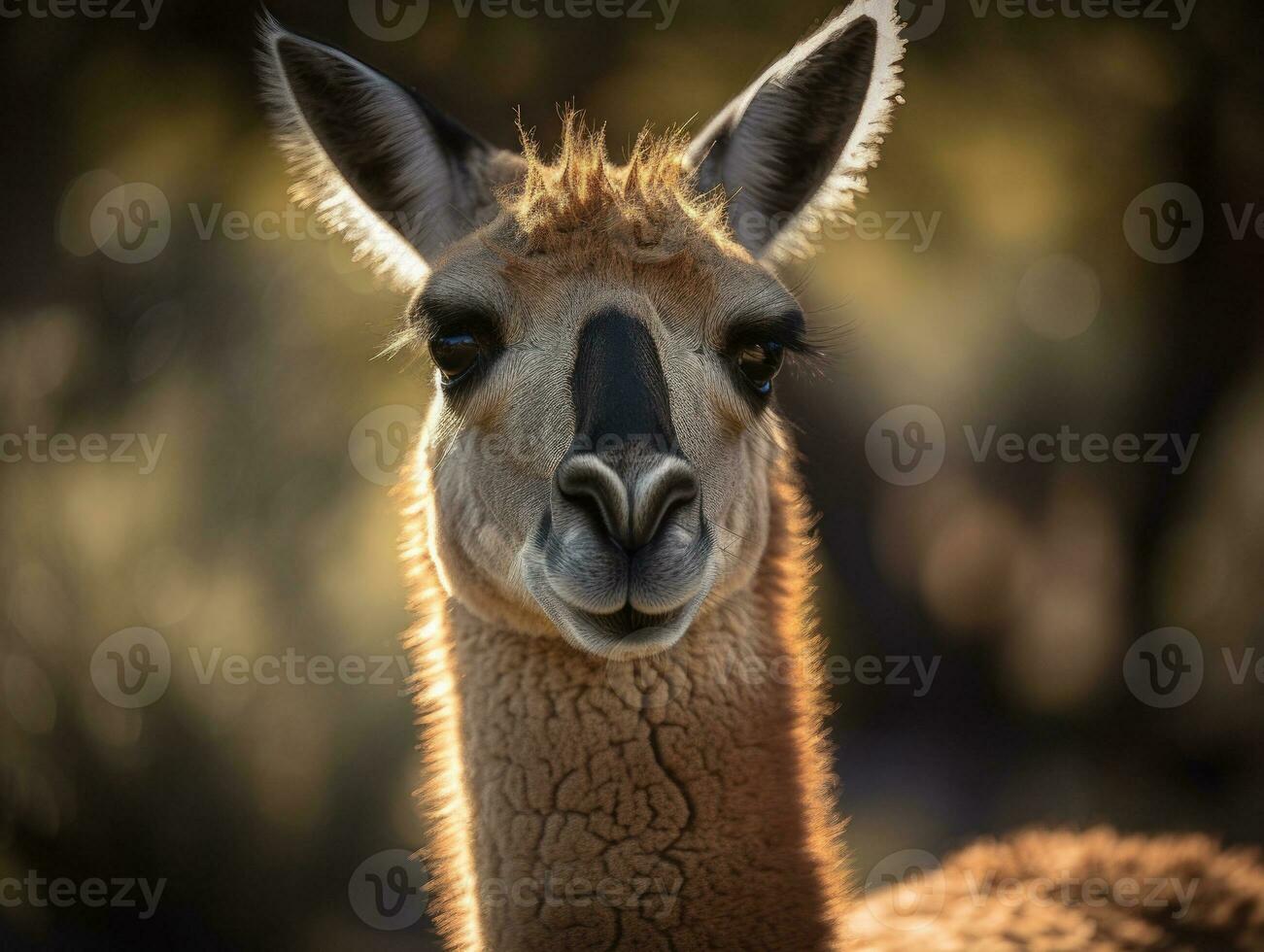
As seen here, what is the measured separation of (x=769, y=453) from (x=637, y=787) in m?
1.09

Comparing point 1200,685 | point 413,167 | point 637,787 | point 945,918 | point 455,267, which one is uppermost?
point 413,167

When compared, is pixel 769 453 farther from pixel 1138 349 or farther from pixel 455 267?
pixel 1138 349

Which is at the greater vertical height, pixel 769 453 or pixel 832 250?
pixel 832 250

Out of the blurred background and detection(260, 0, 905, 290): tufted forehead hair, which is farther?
the blurred background

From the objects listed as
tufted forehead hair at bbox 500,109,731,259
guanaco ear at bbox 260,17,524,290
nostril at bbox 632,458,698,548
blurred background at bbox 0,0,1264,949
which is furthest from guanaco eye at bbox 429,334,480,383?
blurred background at bbox 0,0,1264,949

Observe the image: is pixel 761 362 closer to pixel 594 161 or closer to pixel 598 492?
pixel 594 161

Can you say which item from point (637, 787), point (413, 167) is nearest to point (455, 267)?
point (413, 167)

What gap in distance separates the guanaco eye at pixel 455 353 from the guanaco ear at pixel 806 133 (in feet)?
3.15

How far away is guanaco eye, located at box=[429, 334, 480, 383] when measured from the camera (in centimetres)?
290

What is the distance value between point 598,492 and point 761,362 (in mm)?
848

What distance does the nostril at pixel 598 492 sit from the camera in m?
2.33

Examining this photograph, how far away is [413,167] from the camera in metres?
3.31

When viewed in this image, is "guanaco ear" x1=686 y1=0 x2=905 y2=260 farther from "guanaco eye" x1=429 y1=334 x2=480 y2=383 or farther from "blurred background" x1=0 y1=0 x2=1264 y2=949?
"blurred background" x1=0 y1=0 x2=1264 y2=949

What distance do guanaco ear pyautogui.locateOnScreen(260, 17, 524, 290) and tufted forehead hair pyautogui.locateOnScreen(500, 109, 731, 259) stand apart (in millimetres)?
288
